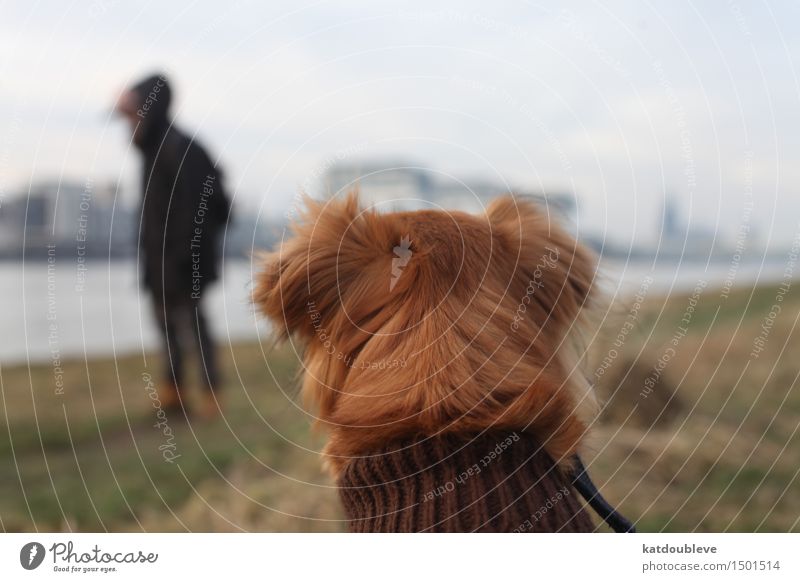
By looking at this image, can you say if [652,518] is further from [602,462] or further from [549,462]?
[549,462]

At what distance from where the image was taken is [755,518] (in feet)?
9.07

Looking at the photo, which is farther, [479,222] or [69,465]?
[69,465]

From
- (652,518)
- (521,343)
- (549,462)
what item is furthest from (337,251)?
(652,518)

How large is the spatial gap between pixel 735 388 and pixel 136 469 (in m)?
2.92

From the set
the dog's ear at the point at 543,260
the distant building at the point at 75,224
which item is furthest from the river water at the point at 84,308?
the dog's ear at the point at 543,260

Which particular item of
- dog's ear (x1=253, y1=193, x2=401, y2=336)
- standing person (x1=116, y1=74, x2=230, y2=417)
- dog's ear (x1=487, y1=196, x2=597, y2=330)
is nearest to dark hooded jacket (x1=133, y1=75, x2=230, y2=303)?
standing person (x1=116, y1=74, x2=230, y2=417)

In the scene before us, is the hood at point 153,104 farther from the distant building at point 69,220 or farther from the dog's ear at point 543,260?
the dog's ear at point 543,260

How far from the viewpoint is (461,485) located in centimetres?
138

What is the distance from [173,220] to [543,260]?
1.14m

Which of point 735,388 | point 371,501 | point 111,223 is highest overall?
point 111,223

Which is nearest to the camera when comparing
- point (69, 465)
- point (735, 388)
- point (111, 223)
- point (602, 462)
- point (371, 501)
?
point (371, 501)

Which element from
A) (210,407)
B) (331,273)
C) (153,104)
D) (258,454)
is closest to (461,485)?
(331,273)

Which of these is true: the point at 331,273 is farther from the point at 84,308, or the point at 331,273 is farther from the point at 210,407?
the point at 210,407

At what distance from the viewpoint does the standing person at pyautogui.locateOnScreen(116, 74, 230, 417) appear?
2107mm
